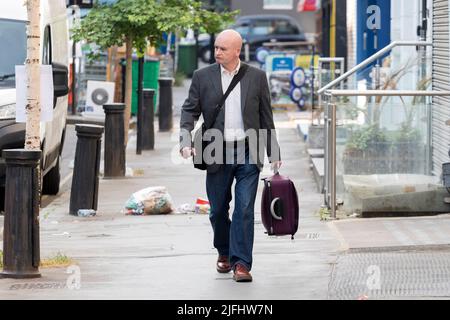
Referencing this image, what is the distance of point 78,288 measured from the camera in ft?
30.7

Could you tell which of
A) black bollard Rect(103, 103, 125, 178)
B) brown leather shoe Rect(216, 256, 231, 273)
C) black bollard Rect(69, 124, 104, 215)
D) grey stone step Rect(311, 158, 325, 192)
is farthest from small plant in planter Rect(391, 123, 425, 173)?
black bollard Rect(103, 103, 125, 178)

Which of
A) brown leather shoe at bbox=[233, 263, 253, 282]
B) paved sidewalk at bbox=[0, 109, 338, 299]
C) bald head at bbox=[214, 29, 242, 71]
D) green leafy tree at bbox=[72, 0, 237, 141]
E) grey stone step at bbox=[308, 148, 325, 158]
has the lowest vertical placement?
paved sidewalk at bbox=[0, 109, 338, 299]

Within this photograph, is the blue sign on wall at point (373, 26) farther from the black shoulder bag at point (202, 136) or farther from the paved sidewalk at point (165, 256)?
the black shoulder bag at point (202, 136)

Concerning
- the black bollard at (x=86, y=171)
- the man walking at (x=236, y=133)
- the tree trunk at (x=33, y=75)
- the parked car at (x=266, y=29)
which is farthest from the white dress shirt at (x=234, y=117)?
the parked car at (x=266, y=29)

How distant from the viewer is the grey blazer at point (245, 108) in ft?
31.3

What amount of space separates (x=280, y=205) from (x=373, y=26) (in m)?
11.8

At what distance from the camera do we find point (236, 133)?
952 cm

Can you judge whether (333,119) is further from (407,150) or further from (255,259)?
(255,259)

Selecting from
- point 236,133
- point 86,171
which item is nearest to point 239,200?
point 236,133

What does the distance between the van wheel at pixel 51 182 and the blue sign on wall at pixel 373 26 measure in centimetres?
685

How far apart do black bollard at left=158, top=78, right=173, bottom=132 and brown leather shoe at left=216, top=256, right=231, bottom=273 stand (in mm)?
15339

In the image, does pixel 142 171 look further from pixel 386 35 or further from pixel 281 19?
pixel 281 19

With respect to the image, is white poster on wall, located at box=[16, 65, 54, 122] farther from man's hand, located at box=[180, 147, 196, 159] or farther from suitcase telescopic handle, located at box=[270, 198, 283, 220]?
suitcase telescopic handle, located at box=[270, 198, 283, 220]

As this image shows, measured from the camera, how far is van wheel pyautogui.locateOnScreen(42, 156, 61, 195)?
16359 mm
